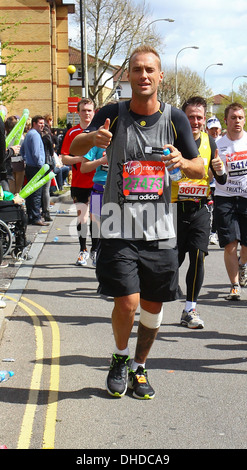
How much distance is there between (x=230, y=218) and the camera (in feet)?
26.0

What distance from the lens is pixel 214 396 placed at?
4676 mm

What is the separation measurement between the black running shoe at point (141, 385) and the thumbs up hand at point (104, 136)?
1.58m

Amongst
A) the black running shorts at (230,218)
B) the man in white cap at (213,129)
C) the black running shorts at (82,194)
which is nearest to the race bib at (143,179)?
the black running shorts at (230,218)

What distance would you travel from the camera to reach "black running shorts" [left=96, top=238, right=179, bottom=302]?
444cm

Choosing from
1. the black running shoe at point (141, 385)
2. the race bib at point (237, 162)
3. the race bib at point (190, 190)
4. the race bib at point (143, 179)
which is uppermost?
the race bib at point (143, 179)

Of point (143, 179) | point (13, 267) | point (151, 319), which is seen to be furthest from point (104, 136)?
point (13, 267)

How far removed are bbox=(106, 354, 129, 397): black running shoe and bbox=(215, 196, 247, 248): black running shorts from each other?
344cm

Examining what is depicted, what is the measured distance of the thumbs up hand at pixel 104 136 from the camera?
13.7 feet

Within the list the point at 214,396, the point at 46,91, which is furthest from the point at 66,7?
the point at 214,396

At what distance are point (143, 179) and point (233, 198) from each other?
3.78 m

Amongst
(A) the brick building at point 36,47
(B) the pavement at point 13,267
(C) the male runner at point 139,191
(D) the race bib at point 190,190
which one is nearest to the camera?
(C) the male runner at point 139,191

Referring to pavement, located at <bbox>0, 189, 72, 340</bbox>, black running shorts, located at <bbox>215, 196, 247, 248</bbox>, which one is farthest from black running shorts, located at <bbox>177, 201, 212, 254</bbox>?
pavement, located at <bbox>0, 189, 72, 340</bbox>

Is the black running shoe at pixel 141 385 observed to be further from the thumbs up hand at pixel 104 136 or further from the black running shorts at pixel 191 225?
the black running shorts at pixel 191 225

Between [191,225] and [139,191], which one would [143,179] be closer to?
[139,191]
